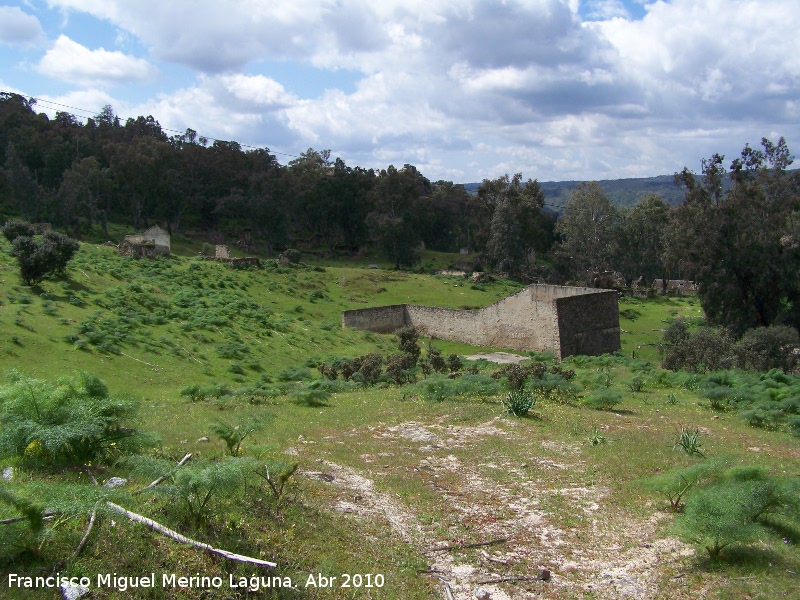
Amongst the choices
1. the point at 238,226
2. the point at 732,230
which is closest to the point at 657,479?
the point at 732,230

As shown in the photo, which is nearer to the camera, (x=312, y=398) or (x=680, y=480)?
(x=680, y=480)

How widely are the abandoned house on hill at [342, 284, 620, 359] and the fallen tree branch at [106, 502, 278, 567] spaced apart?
90.3 feet

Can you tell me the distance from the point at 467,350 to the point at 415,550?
27801 mm

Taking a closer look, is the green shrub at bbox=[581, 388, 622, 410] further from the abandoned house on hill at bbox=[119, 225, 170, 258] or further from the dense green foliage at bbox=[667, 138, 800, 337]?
the abandoned house on hill at bbox=[119, 225, 170, 258]

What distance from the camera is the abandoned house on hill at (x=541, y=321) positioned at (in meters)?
33.1

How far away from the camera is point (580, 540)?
870 cm

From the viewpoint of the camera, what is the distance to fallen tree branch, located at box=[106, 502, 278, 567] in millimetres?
6707

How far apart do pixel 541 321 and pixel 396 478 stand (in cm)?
2389

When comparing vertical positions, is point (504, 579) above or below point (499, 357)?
above

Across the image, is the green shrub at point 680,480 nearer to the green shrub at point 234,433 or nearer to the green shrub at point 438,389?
the green shrub at point 234,433

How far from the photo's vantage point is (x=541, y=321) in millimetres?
33594

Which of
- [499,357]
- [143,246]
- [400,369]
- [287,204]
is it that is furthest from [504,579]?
[287,204]

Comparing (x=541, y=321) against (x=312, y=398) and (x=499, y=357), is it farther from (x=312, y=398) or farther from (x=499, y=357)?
(x=312, y=398)

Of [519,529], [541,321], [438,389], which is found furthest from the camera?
[541,321]
